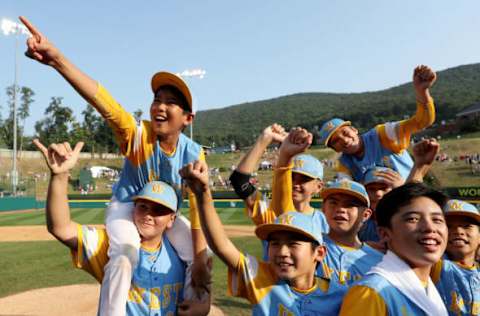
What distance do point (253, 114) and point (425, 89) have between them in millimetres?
102315

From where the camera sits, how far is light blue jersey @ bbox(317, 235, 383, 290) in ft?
8.43

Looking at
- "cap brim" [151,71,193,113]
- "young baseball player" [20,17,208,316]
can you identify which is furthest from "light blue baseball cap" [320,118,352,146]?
"cap brim" [151,71,193,113]

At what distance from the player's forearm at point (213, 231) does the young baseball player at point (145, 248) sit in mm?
437

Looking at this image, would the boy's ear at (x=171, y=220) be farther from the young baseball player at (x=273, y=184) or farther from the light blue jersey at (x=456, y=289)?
the light blue jersey at (x=456, y=289)

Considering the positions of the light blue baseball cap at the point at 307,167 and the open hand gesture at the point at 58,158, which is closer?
the open hand gesture at the point at 58,158

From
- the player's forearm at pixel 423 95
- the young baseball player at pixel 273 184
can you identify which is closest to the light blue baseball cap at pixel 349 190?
the young baseball player at pixel 273 184

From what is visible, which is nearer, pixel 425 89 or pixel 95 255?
pixel 95 255

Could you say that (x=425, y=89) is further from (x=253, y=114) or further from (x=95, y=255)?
(x=253, y=114)

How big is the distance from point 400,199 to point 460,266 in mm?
1242

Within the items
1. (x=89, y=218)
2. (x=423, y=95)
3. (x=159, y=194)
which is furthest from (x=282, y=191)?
(x=89, y=218)

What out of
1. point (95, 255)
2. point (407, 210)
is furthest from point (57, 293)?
point (407, 210)

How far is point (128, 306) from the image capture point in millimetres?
2498

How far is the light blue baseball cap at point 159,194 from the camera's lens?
257cm

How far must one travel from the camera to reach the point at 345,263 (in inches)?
104
